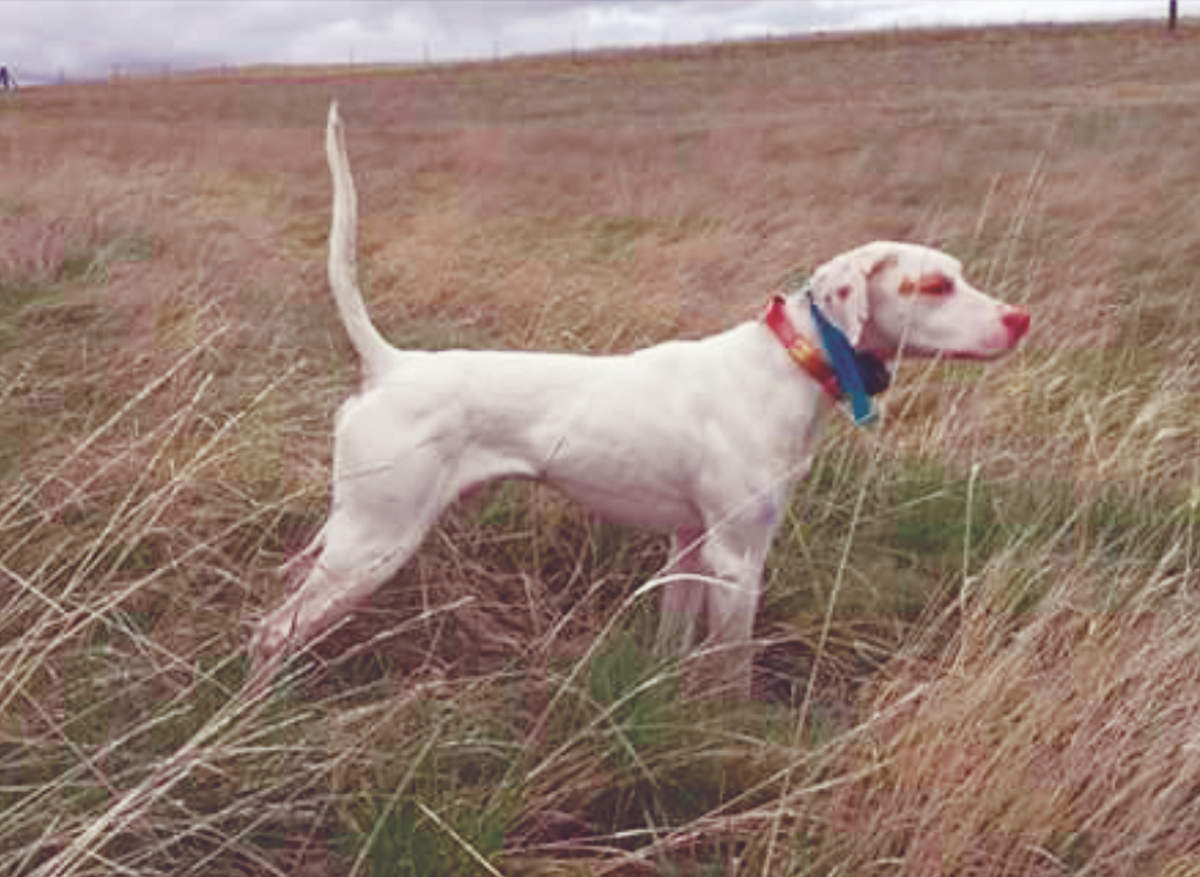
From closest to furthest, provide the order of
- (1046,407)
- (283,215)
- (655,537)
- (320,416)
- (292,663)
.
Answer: (292,663), (655,537), (320,416), (1046,407), (283,215)

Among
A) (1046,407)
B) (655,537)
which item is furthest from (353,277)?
(1046,407)

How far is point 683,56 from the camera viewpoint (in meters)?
51.5

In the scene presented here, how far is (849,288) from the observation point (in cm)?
319

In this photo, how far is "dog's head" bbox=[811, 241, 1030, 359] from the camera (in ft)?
10.6

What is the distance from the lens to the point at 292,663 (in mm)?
2865

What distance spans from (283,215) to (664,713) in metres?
9.83

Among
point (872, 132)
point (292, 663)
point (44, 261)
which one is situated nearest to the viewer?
point (292, 663)

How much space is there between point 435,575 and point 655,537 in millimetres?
660

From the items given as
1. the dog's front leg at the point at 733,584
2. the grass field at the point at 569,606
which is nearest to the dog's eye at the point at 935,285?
the grass field at the point at 569,606

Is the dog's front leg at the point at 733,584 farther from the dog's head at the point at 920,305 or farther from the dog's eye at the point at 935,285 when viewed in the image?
the dog's eye at the point at 935,285

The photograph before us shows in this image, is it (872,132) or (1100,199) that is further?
(872,132)

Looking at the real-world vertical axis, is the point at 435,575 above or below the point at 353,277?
below

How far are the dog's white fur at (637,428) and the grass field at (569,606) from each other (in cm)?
23

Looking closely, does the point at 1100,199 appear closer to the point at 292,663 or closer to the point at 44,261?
the point at 44,261
